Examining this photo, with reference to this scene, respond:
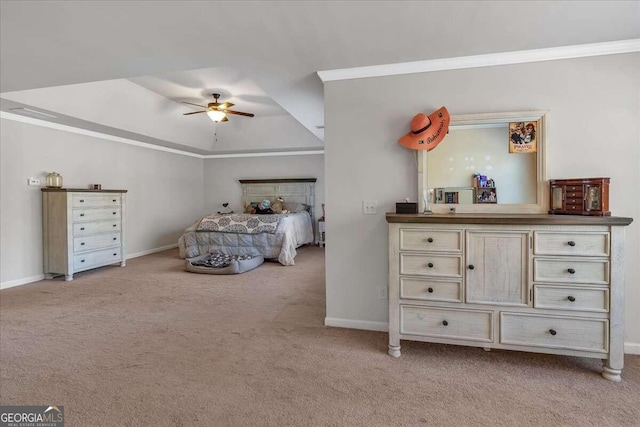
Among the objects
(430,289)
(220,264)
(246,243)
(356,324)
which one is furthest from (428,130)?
(246,243)

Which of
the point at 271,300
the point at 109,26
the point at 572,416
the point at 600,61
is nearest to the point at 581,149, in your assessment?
the point at 600,61

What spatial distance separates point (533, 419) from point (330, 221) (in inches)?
74.4

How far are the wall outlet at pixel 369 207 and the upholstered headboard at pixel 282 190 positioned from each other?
17.2 feet

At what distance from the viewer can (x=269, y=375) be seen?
2152 millimetres

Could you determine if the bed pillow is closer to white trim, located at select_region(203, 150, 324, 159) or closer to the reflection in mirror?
white trim, located at select_region(203, 150, 324, 159)

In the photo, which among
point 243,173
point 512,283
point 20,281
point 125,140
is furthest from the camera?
point 243,173

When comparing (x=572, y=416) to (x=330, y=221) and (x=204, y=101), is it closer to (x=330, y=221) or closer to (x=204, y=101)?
(x=330, y=221)

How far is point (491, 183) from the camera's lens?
103 inches

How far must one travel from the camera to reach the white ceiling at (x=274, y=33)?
1943 millimetres

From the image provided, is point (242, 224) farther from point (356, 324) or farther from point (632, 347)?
point (632, 347)

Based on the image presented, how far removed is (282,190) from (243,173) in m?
1.16

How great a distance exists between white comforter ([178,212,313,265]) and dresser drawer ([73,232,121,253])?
115 centimetres

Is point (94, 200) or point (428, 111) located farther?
point (94, 200)

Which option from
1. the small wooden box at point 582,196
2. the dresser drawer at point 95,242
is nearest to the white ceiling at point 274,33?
the small wooden box at point 582,196
